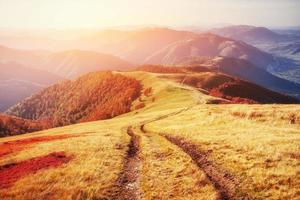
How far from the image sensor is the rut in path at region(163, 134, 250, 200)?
80.8 feet

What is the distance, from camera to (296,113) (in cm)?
4562

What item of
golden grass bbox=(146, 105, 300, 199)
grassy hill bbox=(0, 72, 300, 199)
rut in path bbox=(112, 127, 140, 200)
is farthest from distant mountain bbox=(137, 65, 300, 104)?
rut in path bbox=(112, 127, 140, 200)

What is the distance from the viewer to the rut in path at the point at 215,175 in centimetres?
2464

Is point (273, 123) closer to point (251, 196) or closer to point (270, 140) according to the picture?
point (270, 140)

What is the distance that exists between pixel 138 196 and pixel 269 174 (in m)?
10.6

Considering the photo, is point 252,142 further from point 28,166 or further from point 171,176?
point 28,166

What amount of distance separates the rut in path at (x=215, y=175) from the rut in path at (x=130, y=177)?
220 inches

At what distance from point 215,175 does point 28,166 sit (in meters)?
20.1

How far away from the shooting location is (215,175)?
28438 millimetres

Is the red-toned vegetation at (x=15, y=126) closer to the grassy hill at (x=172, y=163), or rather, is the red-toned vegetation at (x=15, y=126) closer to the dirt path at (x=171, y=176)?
the grassy hill at (x=172, y=163)

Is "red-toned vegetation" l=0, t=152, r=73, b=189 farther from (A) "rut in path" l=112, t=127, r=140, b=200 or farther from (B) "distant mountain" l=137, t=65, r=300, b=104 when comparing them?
(B) "distant mountain" l=137, t=65, r=300, b=104

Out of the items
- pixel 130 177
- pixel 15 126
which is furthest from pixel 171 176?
pixel 15 126

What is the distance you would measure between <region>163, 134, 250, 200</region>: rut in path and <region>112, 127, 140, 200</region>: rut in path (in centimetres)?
559

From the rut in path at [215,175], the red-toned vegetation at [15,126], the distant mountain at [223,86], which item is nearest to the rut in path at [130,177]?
the rut in path at [215,175]
